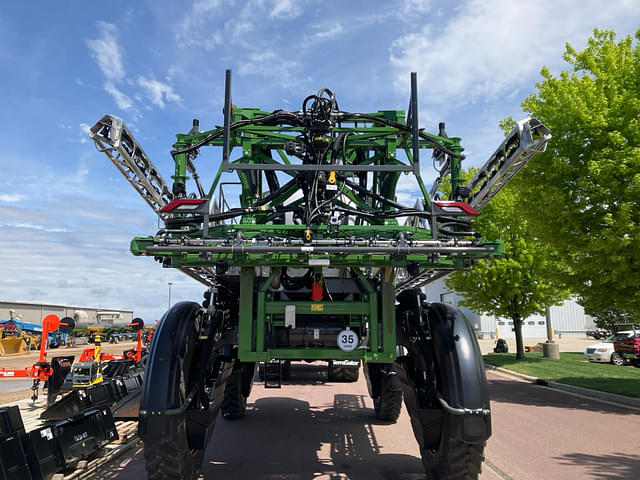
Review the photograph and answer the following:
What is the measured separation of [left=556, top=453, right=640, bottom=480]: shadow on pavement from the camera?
552cm

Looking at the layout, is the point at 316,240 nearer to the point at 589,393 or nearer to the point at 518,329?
the point at 589,393

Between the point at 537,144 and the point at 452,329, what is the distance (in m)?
1.98

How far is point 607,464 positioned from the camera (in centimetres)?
595

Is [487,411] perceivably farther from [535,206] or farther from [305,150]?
[535,206]

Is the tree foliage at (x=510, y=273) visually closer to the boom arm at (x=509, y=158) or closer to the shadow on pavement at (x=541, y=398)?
the shadow on pavement at (x=541, y=398)

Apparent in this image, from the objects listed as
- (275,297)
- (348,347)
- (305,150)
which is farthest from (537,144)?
(275,297)

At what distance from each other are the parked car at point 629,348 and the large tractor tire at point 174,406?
19594 mm

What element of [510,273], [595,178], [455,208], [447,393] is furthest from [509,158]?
[510,273]

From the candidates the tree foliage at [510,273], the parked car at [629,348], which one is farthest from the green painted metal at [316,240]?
the parked car at [629,348]

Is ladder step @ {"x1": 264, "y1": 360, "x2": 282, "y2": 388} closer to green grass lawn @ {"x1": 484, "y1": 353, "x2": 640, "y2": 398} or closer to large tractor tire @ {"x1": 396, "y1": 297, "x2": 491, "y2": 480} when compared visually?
large tractor tire @ {"x1": 396, "y1": 297, "x2": 491, "y2": 480}

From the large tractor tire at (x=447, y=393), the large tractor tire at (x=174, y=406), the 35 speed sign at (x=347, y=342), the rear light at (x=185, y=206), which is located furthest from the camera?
the 35 speed sign at (x=347, y=342)

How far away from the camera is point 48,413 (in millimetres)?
7148

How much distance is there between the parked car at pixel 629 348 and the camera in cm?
1848

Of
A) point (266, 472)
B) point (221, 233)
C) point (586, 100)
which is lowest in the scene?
point (266, 472)
